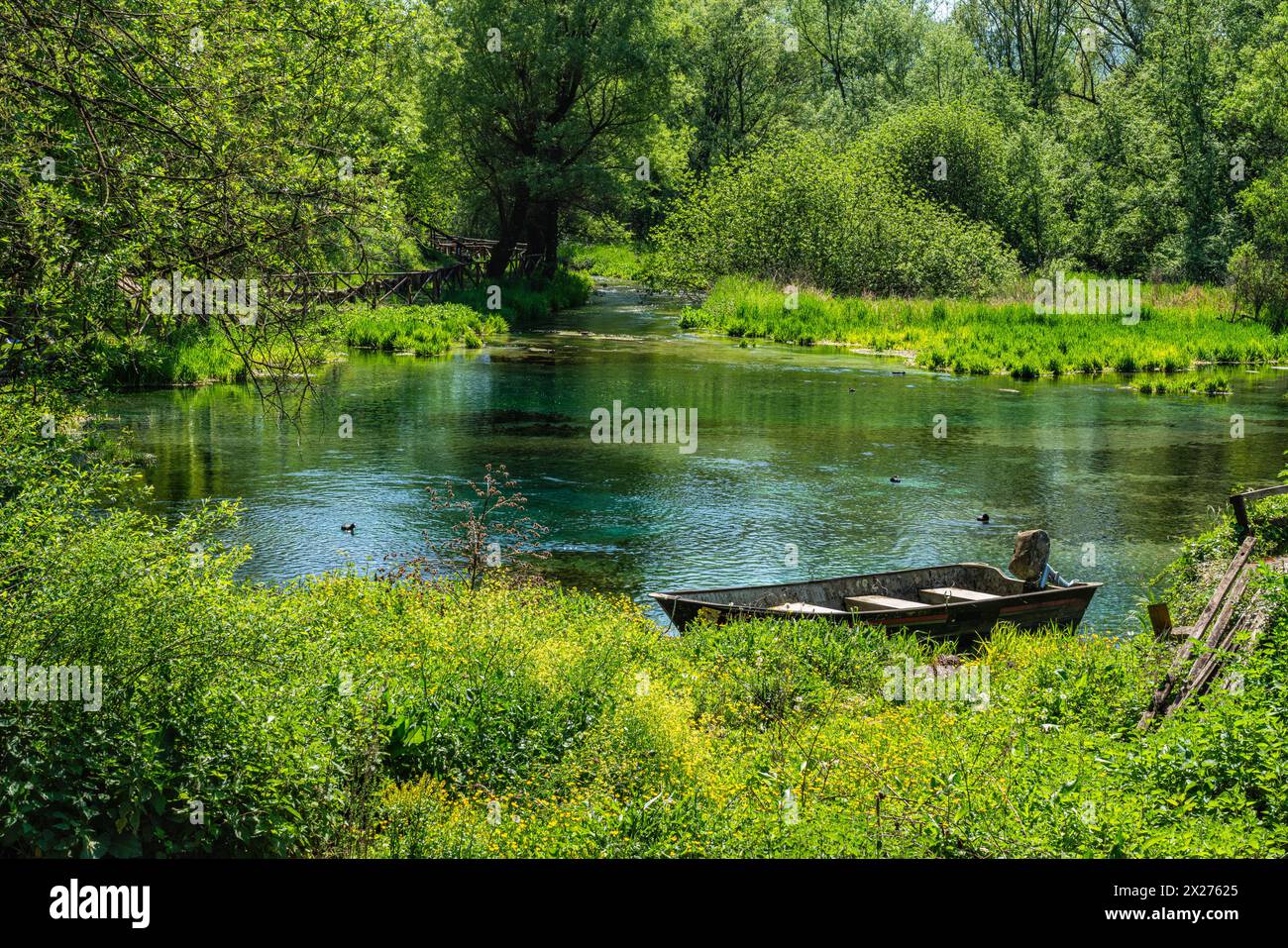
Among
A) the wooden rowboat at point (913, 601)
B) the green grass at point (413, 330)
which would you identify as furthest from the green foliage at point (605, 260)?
the wooden rowboat at point (913, 601)

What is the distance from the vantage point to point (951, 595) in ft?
48.8

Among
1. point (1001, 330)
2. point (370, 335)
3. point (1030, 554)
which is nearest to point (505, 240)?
point (370, 335)

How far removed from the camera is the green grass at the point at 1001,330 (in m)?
39.4

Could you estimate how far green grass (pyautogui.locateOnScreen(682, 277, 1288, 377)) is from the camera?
39375mm

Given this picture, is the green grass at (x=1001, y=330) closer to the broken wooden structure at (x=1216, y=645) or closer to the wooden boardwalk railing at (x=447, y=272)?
the wooden boardwalk railing at (x=447, y=272)

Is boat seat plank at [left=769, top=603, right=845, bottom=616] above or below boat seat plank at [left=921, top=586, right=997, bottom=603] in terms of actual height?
above

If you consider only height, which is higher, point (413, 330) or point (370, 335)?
point (413, 330)

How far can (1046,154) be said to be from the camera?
57312mm

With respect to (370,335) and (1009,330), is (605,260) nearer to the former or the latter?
(370,335)

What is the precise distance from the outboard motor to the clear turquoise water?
1.02m

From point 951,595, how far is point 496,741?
778 cm

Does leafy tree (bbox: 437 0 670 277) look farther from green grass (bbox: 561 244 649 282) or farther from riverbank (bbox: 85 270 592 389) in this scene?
green grass (bbox: 561 244 649 282)

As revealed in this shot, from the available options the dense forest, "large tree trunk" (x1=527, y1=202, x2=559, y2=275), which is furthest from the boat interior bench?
"large tree trunk" (x1=527, y1=202, x2=559, y2=275)

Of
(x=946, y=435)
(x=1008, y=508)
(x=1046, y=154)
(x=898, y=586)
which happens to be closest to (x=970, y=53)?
(x=1046, y=154)
